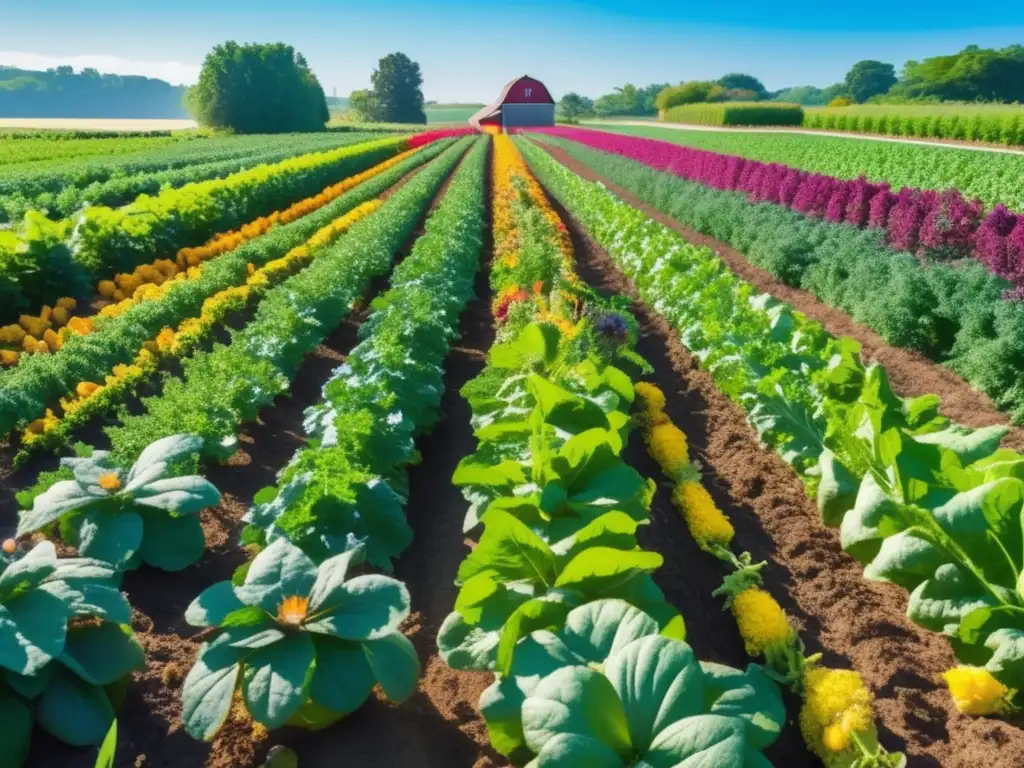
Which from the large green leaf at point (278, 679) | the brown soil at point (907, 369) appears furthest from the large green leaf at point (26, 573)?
the brown soil at point (907, 369)

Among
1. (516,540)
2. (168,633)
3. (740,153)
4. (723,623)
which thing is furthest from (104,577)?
(740,153)

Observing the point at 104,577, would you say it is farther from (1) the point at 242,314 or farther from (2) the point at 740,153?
(2) the point at 740,153

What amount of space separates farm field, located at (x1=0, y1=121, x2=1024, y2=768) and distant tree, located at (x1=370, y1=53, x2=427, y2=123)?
306 ft

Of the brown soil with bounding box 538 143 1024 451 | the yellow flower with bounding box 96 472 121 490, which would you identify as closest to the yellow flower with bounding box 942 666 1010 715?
the brown soil with bounding box 538 143 1024 451

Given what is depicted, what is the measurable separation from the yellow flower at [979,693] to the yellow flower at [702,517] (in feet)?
Answer: 4.52

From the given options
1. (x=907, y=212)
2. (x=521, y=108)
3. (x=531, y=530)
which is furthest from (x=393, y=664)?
(x=521, y=108)

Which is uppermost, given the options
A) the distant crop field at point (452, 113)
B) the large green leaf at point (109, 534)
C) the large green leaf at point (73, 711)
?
the distant crop field at point (452, 113)

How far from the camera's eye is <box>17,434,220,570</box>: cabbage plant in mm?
3396

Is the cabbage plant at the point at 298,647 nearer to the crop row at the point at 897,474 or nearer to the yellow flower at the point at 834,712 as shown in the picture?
the yellow flower at the point at 834,712

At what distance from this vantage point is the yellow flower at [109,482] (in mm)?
3586

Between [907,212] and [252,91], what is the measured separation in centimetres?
6528

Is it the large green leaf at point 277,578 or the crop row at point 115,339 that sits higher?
the large green leaf at point 277,578

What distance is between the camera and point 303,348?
21.7 ft

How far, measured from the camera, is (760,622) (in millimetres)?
3287
